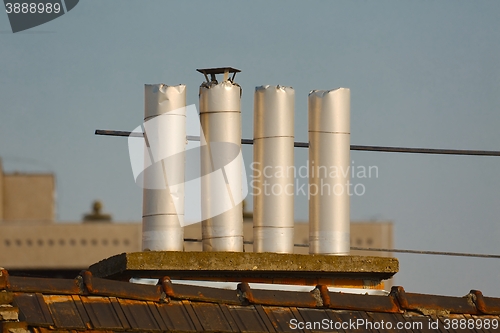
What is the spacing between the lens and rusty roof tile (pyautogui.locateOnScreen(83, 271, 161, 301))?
717 centimetres

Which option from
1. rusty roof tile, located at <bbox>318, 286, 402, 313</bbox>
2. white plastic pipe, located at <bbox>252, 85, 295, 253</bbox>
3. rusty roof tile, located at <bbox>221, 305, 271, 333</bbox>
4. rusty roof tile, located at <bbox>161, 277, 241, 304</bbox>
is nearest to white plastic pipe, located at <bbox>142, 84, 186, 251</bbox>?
white plastic pipe, located at <bbox>252, 85, 295, 253</bbox>

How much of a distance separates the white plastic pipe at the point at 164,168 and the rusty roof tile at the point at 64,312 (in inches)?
59.6

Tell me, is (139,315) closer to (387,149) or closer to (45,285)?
(45,285)

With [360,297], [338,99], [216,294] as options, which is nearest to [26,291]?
[216,294]

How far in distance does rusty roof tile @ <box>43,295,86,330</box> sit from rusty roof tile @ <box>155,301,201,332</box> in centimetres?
59

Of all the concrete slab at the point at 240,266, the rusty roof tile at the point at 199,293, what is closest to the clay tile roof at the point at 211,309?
the rusty roof tile at the point at 199,293

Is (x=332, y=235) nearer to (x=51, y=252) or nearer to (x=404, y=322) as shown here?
(x=404, y=322)

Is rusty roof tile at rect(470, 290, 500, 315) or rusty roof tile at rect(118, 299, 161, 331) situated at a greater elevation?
rusty roof tile at rect(118, 299, 161, 331)

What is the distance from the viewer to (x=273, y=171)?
8695mm

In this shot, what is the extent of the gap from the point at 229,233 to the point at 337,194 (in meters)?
1.00

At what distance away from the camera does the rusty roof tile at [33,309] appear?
6.72m

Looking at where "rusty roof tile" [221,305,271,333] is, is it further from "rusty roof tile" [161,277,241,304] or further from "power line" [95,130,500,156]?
"power line" [95,130,500,156]

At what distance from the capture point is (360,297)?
26.3 ft

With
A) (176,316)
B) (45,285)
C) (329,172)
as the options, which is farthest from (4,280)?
(329,172)
